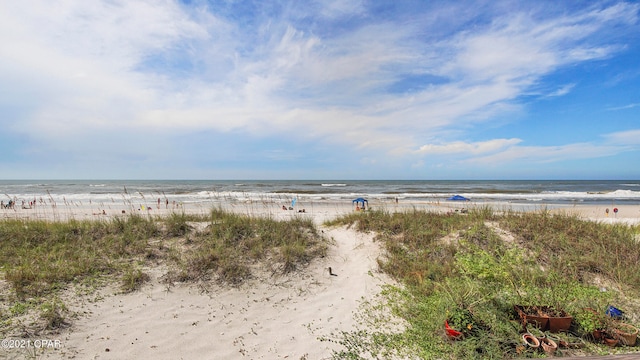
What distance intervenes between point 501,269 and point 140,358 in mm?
5502

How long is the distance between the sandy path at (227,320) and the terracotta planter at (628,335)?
3.60 metres

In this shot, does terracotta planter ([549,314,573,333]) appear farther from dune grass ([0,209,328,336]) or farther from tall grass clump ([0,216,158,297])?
tall grass clump ([0,216,158,297])

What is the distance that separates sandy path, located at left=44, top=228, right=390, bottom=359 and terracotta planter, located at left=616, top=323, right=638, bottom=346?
360 centimetres

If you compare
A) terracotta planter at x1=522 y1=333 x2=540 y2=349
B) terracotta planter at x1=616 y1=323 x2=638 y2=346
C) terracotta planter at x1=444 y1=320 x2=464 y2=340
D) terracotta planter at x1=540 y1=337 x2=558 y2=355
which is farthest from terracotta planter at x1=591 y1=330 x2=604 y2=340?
terracotta planter at x1=444 y1=320 x2=464 y2=340

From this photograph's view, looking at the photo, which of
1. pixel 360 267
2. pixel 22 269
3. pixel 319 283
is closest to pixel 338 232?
pixel 360 267

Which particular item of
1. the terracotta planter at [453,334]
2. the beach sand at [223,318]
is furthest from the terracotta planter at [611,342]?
the beach sand at [223,318]

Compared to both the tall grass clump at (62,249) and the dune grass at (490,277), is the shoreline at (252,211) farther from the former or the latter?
the dune grass at (490,277)

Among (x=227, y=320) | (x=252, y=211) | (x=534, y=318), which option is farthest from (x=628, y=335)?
(x=252, y=211)

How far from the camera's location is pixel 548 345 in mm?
3900

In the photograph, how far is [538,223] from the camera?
26.8 feet

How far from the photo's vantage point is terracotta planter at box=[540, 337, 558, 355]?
380 cm

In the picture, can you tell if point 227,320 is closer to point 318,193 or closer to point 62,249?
point 62,249

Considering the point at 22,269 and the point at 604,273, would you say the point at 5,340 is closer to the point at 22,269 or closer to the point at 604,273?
the point at 22,269

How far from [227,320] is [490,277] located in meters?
4.54
